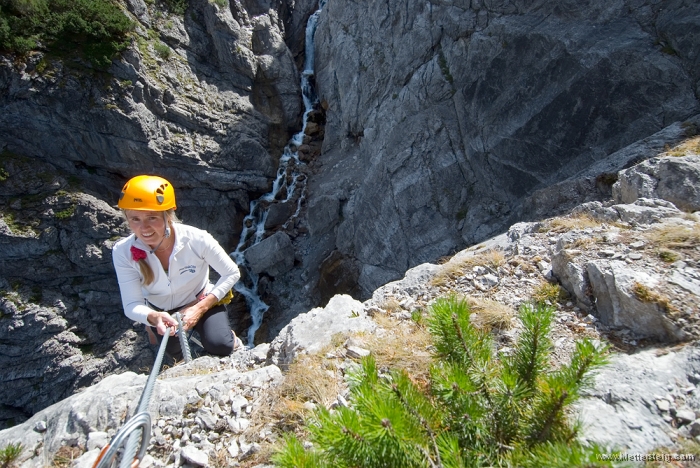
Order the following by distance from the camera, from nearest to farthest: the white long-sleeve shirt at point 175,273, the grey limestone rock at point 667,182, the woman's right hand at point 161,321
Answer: the woman's right hand at point 161,321 < the white long-sleeve shirt at point 175,273 < the grey limestone rock at point 667,182

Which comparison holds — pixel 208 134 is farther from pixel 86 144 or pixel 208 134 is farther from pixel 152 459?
pixel 152 459

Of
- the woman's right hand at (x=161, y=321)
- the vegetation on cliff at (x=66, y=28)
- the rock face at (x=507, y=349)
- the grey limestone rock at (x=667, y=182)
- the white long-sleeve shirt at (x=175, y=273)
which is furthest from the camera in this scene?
the vegetation on cliff at (x=66, y=28)

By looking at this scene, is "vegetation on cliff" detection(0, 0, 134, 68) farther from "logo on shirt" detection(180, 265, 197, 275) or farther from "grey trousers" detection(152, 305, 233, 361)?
"logo on shirt" detection(180, 265, 197, 275)

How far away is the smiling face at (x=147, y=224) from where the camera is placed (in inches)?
157

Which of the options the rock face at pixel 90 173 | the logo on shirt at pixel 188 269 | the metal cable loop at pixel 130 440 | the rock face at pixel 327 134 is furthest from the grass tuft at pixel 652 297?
the rock face at pixel 90 173

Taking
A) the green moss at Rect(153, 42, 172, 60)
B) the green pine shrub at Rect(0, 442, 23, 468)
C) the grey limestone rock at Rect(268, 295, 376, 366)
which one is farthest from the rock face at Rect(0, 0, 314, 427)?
the green pine shrub at Rect(0, 442, 23, 468)

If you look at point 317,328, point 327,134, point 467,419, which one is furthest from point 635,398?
Result: point 327,134

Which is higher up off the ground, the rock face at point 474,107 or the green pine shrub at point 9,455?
the rock face at point 474,107

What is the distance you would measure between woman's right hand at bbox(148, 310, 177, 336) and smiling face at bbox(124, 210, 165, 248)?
0.79 m

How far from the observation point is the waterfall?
730 inches

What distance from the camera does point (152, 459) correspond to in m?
2.90

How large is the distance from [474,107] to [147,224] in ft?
43.1

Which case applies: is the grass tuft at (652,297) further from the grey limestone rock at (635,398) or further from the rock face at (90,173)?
the rock face at (90,173)

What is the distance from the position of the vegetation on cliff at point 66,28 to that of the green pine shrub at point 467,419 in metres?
20.4
